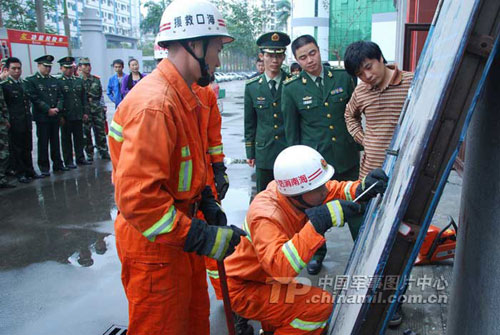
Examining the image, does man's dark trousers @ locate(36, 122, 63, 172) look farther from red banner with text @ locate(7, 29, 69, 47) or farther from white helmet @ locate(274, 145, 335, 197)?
red banner with text @ locate(7, 29, 69, 47)

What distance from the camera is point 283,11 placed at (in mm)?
63562

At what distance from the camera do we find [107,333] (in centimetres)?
297

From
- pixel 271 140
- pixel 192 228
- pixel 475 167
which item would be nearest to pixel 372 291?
pixel 475 167

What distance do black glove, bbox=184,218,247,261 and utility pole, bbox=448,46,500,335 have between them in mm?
916

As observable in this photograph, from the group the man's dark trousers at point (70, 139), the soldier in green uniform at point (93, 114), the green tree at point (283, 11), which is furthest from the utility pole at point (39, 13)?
the green tree at point (283, 11)

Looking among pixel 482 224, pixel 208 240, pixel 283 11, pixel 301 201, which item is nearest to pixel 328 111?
pixel 301 201

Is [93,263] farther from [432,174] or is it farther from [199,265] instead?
[432,174]

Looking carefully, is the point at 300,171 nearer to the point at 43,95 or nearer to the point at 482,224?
the point at 482,224

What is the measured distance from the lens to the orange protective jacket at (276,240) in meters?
2.00

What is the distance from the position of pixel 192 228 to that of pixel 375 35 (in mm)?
20202

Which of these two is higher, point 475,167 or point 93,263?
point 475,167

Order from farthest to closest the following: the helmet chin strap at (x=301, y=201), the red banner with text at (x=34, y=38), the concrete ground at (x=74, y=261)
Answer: the red banner with text at (x=34, y=38)
the concrete ground at (x=74, y=261)
the helmet chin strap at (x=301, y=201)

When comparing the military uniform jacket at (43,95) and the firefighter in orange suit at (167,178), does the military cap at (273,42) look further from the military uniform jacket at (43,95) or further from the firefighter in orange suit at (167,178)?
the military uniform jacket at (43,95)

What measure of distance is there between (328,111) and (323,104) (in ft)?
0.22
